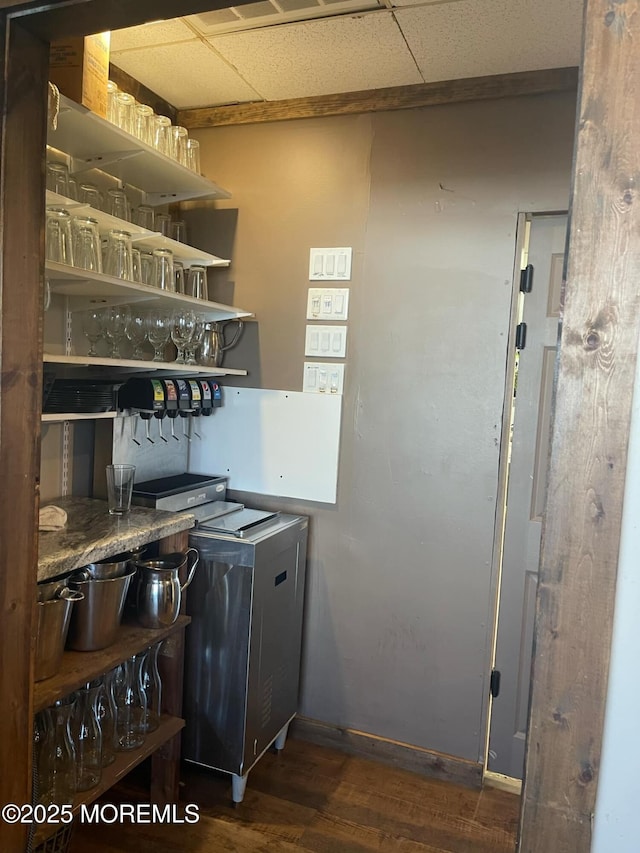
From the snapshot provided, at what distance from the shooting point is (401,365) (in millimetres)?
2525

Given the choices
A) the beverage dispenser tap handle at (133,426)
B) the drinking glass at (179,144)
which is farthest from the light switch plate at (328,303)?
the beverage dispenser tap handle at (133,426)

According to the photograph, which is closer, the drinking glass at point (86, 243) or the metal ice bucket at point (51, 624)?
the metal ice bucket at point (51, 624)

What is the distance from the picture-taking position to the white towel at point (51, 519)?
1.87 metres

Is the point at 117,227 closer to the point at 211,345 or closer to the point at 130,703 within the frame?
the point at 211,345

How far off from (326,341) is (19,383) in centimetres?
149

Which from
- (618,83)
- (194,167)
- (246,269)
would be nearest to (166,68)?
(194,167)

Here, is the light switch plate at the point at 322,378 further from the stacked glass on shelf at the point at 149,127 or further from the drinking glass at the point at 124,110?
the drinking glass at the point at 124,110

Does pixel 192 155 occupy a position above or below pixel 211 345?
above

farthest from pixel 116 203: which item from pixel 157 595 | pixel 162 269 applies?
pixel 157 595

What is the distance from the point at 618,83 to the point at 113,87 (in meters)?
1.80

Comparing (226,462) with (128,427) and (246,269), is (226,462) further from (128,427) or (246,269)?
(246,269)

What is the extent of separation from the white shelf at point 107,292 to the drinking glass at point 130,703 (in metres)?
1.20

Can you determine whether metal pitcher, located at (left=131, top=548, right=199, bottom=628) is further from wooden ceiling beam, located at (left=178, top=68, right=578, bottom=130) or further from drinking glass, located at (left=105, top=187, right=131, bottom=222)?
wooden ceiling beam, located at (left=178, top=68, right=578, bottom=130)

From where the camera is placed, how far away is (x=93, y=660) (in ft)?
5.87
